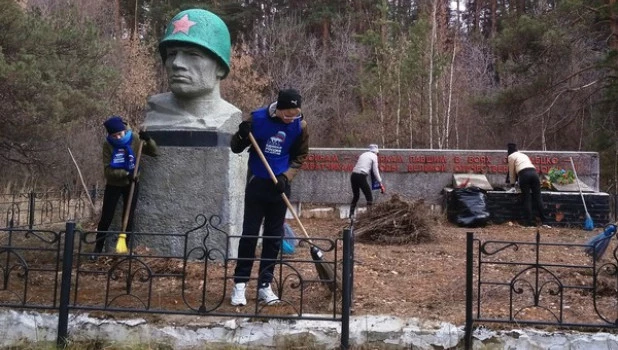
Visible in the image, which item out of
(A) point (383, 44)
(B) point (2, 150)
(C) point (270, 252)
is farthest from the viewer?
(A) point (383, 44)

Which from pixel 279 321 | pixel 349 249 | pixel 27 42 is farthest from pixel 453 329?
pixel 27 42

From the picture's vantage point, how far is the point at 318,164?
12.1m

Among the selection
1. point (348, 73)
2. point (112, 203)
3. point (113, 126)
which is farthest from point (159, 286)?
point (348, 73)

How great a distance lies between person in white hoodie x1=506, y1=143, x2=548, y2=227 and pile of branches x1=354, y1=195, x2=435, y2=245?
278 cm

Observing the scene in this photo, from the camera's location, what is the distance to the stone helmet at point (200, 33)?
17.6ft

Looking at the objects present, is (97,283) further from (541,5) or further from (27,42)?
(541,5)

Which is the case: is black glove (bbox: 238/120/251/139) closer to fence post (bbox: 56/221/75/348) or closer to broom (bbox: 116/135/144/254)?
fence post (bbox: 56/221/75/348)

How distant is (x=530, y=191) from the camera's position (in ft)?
32.5

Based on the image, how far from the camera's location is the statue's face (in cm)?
541

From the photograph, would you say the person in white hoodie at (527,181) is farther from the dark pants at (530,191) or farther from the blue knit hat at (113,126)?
the blue knit hat at (113,126)

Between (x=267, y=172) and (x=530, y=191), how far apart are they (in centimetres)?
711

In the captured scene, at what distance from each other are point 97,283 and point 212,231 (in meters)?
1.12

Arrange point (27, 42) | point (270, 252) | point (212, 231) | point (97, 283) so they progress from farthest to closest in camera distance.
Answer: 1. point (27, 42)
2. point (212, 231)
3. point (97, 283)
4. point (270, 252)

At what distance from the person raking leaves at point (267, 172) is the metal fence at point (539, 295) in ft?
4.43
